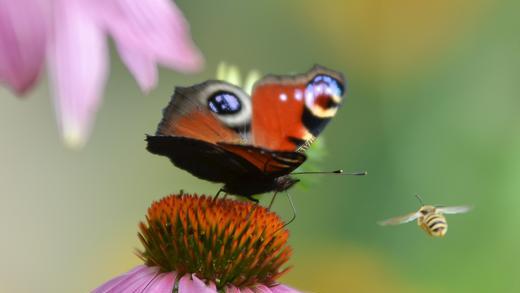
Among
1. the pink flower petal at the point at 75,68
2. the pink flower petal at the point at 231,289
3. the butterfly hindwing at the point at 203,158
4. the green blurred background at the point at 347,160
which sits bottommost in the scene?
the pink flower petal at the point at 75,68

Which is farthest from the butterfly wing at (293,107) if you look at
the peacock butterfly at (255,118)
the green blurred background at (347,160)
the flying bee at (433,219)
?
the green blurred background at (347,160)

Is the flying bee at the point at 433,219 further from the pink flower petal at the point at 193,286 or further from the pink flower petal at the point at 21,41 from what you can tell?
the pink flower petal at the point at 21,41

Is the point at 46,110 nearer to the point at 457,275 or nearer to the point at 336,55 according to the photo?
the point at 336,55

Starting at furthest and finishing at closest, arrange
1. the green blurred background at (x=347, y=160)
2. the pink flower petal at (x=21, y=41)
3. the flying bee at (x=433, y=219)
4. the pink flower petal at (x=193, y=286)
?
the green blurred background at (x=347, y=160) → the flying bee at (x=433, y=219) → the pink flower petal at (x=193, y=286) → the pink flower petal at (x=21, y=41)

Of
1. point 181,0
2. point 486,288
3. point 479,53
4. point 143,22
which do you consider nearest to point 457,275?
point 486,288

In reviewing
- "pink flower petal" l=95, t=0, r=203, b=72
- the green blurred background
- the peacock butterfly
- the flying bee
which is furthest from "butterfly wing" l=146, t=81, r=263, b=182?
the green blurred background

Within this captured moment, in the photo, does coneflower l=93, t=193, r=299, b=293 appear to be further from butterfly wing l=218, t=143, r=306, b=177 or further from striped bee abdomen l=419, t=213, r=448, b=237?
striped bee abdomen l=419, t=213, r=448, b=237
